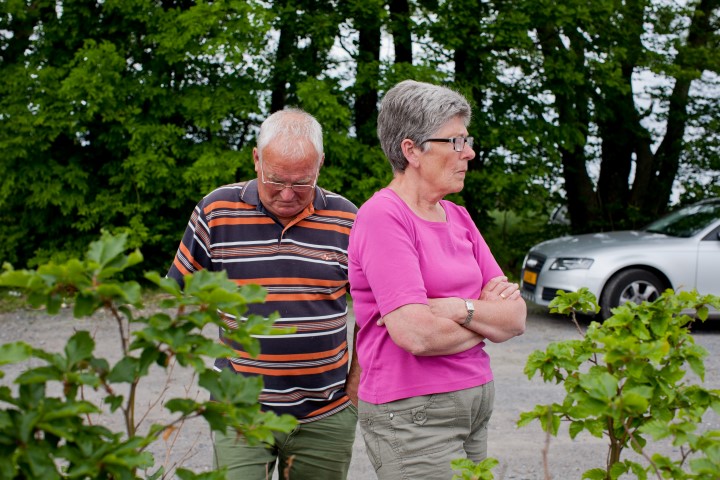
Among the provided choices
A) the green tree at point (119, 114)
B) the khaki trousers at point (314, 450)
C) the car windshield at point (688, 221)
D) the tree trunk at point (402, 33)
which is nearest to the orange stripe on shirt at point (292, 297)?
the khaki trousers at point (314, 450)

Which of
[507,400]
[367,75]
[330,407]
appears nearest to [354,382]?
[330,407]

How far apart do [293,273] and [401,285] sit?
0.70m

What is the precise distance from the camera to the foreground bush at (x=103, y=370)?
1.47 metres

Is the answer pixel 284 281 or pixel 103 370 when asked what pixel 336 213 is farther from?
pixel 103 370

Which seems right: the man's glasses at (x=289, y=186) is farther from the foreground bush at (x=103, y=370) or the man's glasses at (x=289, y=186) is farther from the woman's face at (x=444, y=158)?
the foreground bush at (x=103, y=370)

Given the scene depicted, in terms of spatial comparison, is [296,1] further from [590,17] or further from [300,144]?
[300,144]

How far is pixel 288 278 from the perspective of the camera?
3080 millimetres

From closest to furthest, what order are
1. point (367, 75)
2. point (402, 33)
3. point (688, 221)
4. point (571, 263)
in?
point (571, 263) → point (688, 221) → point (367, 75) → point (402, 33)

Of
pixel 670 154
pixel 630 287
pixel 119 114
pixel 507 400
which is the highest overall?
pixel 119 114

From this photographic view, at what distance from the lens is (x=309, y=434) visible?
3.05 m

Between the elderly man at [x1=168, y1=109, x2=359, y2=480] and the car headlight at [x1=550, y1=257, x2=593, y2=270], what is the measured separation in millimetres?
7602

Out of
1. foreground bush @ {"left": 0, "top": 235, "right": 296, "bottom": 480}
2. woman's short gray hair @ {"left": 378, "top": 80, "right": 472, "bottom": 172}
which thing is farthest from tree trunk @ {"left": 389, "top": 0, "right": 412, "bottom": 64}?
foreground bush @ {"left": 0, "top": 235, "right": 296, "bottom": 480}

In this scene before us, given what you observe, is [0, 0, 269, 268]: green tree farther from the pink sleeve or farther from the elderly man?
the pink sleeve

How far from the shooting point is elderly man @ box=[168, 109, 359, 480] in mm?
3020
